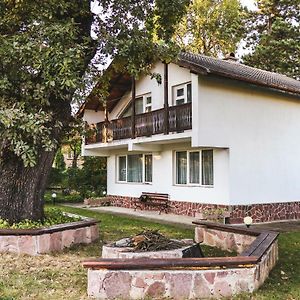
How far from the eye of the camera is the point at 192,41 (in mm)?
32438

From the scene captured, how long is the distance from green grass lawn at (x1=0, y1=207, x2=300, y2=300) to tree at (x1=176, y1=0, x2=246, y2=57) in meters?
24.3

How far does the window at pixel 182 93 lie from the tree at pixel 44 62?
4.73 meters

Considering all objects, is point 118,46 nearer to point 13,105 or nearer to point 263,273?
point 13,105

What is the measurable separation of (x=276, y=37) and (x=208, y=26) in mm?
7335

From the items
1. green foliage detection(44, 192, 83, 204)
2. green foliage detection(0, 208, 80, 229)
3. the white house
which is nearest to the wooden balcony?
the white house

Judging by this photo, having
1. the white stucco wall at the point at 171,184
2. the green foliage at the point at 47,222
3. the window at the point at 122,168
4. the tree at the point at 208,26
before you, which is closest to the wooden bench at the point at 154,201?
the white stucco wall at the point at 171,184

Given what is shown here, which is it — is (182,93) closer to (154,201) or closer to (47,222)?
(154,201)

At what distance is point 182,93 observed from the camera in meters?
16.1

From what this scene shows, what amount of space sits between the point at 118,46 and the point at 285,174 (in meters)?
9.70

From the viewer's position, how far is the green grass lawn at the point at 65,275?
5.71 metres

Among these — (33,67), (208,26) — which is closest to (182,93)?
(33,67)

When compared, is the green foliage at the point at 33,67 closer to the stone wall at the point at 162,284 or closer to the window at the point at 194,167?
the stone wall at the point at 162,284

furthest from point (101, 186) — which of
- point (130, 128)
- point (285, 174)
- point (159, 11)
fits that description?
point (159, 11)

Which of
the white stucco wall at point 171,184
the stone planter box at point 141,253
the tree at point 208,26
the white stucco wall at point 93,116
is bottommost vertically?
the stone planter box at point 141,253
